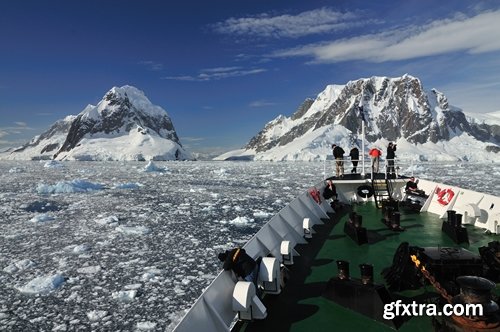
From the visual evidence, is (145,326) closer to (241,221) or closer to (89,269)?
(89,269)

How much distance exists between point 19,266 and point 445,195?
→ 14.8m

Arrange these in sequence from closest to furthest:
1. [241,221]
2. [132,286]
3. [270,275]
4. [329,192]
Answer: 1. [270,275]
2. [132,286]
3. [329,192]
4. [241,221]

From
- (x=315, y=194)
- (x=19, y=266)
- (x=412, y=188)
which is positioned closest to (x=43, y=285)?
(x=19, y=266)

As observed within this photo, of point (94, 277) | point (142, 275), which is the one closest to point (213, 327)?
point (142, 275)

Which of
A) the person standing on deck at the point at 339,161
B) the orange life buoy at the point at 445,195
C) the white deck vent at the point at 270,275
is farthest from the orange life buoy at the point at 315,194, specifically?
the white deck vent at the point at 270,275

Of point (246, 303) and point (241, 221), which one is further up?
point (246, 303)

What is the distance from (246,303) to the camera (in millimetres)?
5227

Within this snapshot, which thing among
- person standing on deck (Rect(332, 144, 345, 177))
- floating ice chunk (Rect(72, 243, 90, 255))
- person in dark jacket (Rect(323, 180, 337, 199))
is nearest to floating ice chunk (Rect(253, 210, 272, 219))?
person standing on deck (Rect(332, 144, 345, 177))

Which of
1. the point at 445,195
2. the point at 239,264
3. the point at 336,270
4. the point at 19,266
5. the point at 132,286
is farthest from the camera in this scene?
the point at 445,195

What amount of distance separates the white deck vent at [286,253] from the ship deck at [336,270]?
151 millimetres

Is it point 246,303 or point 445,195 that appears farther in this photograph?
point 445,195

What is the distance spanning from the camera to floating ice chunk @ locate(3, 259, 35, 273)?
11.9 metres

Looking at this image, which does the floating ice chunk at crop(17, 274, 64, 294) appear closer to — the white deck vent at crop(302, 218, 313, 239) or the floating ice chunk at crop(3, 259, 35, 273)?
the floating ice chunk at crop(3, 259, 35, 273)

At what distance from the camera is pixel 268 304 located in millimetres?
6051
